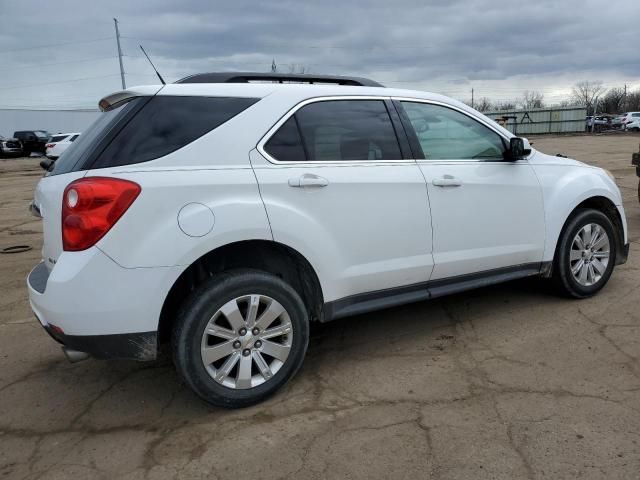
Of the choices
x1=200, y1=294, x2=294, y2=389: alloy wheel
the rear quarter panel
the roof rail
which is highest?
the roof rail

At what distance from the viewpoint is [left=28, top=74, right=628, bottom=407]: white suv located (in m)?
2.75

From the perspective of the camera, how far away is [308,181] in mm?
3160

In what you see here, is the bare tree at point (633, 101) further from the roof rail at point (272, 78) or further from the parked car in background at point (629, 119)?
the roof rail at point (272, 78)

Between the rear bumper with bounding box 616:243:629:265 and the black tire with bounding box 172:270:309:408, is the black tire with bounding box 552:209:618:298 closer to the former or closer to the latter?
the rear bumper with bounding box 616:243:629:265

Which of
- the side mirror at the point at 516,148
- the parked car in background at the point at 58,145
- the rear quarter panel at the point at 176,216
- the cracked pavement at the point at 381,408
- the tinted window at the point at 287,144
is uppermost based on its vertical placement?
the parked car in background at the point at 58,145

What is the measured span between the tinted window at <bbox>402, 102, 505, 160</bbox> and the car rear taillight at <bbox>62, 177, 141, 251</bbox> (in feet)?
6.54

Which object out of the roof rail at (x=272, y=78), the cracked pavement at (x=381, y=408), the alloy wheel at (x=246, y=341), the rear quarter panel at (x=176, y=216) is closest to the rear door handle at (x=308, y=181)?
the rear quarter panel at (x=176, y=216)

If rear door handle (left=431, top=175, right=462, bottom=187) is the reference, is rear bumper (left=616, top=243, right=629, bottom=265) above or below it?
below

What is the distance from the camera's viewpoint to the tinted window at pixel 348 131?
10.9 feet

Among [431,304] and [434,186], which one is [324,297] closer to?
[434,186]

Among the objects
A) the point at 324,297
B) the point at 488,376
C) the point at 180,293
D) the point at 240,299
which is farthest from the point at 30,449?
the point at 488,376

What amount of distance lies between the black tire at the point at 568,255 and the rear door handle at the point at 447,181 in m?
1.24

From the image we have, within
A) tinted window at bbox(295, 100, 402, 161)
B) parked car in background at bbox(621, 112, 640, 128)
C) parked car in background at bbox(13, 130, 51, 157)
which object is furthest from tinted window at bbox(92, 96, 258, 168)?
parked car in background at bbox(621, 112, 640, 128)

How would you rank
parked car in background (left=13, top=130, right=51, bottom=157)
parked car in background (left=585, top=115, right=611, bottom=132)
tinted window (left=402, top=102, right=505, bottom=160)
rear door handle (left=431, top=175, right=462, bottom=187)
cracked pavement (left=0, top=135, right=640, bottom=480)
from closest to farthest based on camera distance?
cracked pavement (left=0, top=135, right=640, bottom=480)
rear door handle (left=431, top=175, right=462, bottom=187)
tinted window (left=402, top=102, right=505, bottom=160)
parked car in background (left=13, top=130, right=51, bottom=157)
parked car in background (left=585, top=115, right=611, bottom=132)
